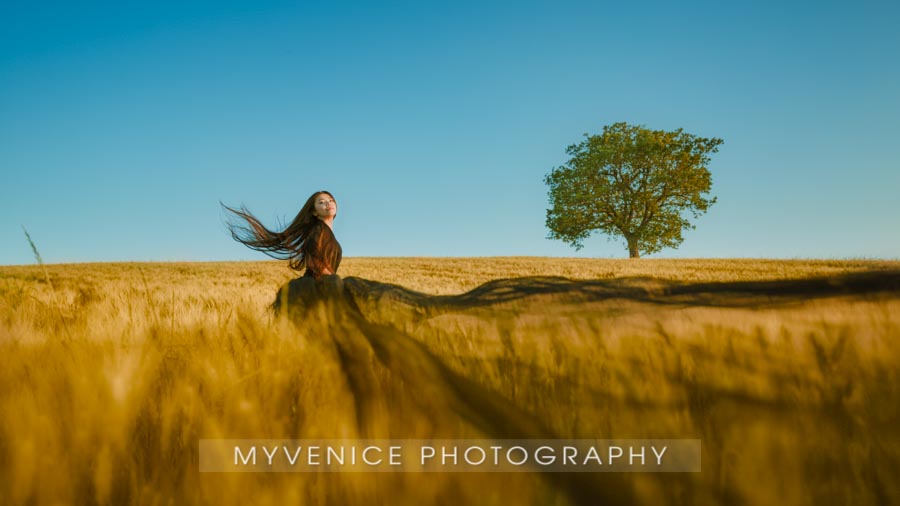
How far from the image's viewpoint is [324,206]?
4805mm

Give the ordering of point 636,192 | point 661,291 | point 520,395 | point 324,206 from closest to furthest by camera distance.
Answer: point 520,395 → point 661,291 → point 324,206 → point 636,192

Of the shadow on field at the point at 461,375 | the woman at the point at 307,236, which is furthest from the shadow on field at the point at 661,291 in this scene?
the woman at the point at 307,236

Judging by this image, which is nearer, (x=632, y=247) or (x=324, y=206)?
(x=324, y=206)

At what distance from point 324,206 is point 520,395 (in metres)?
3.74

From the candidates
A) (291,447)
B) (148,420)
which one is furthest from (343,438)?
(148,420)

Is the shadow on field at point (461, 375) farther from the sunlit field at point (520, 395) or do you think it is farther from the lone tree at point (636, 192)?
the lone tree at point (636, 192)

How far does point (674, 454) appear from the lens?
4.06ft

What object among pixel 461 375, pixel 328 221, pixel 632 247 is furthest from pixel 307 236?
pixel 632 247

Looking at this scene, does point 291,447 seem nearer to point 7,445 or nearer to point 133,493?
point 133,493

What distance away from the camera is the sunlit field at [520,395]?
3.70 ft

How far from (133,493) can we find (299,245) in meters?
4.11

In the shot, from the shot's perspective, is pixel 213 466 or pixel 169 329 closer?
pixel 213 466

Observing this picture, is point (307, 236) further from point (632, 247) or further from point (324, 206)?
point (632, 247)

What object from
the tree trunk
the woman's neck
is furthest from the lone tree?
the woman's neck
